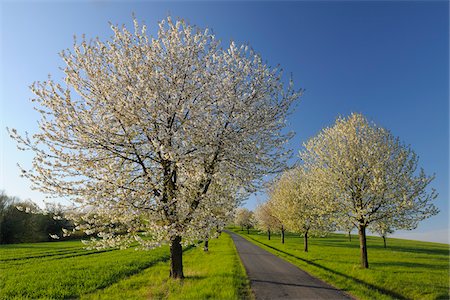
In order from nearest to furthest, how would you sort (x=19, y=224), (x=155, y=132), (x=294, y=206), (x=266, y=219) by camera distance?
(x=155, y=132) < (x=294, y=206) < (x=266, y=219) < (x=19, y=224)

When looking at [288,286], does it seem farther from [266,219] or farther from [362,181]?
[266,219]

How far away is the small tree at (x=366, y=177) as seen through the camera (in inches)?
868

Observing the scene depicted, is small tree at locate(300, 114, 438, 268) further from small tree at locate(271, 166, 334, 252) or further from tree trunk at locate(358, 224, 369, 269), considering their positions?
small tree at locate(271, 166, 334, 252)

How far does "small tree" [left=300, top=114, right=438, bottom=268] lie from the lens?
22047 mm

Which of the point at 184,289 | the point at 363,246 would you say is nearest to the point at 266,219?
the point at 363,246

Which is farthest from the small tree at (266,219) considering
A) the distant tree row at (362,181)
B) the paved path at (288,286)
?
the paved path at (288,286)

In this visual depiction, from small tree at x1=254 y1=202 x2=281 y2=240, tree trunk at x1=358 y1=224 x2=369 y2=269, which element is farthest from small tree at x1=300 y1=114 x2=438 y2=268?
small tree at x1=254 y1=202 x2=281 y2=240

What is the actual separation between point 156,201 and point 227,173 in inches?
145

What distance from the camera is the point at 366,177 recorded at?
23.0 m

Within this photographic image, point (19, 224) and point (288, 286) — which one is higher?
point (288, 286)

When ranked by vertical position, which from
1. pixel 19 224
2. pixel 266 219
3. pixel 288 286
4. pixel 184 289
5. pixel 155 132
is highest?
pixel 155 132

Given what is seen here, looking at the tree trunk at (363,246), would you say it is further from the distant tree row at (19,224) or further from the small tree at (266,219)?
the distant tree row at (19,224)

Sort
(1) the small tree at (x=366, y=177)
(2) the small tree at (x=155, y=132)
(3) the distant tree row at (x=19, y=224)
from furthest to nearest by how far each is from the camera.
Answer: (3) the distant tree row at (x=19, y=224) < (1) the small tree at (x=366, y=177) < (2) the small tree at (x=155, y=132)

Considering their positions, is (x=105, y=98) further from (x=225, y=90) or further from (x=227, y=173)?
(x=227, y=173)
